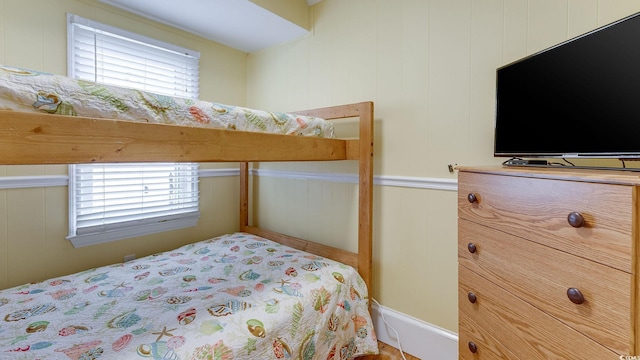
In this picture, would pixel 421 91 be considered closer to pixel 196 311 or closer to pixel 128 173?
pixel 196 311

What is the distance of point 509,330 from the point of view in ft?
2.81

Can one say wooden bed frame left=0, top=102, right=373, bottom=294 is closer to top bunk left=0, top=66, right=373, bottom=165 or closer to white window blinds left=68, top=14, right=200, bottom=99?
top bunk left=0, top=66, right=373, bottom=165

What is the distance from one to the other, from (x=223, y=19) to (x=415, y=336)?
2.46 meters

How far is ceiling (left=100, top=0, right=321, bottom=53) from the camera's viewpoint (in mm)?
1835

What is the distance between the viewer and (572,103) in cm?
89

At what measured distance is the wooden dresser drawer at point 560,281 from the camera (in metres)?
0.58

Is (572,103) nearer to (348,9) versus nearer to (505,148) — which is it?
(505,148)

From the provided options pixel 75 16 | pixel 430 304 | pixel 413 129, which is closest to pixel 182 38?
pixel 75 16

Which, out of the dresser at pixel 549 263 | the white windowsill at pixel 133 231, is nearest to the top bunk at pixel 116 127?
the dresser at pixel 549 263

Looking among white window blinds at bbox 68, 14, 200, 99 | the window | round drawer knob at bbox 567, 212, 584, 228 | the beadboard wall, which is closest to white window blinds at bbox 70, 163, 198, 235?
the window

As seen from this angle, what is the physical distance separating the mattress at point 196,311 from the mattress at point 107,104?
79cm

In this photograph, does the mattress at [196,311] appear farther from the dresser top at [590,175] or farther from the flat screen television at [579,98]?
the flat screen television at [579,98]

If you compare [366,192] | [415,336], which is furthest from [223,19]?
[415,336]

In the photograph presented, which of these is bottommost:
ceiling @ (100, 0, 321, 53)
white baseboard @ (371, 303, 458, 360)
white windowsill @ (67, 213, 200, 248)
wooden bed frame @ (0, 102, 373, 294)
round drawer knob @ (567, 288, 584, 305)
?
white baseboard @ (371, 303, 458, 360)
